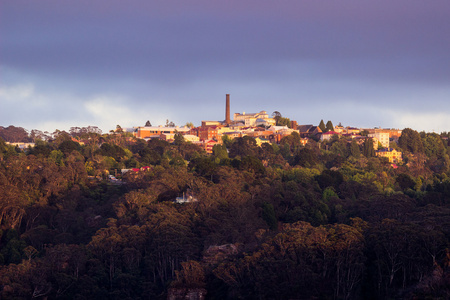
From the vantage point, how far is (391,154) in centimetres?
7200

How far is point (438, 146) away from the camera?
76625mm

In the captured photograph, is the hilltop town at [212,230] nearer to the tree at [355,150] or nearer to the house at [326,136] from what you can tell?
the tree at [355,150]

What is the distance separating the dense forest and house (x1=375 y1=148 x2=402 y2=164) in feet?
52.3

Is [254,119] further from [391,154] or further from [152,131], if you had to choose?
[391,154]

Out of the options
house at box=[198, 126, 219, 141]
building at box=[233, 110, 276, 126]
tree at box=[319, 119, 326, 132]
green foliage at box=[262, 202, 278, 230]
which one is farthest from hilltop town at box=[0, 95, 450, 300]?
building at box=[233, 110, 276, 126]

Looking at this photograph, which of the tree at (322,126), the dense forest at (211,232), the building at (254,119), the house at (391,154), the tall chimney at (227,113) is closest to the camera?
the dense forest at (211,232)

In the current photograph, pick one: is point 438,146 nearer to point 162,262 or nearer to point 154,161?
point 154,161

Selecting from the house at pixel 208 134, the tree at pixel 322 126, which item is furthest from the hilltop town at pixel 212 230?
the tree at pixel 322 126

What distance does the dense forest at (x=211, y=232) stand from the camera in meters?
23.1

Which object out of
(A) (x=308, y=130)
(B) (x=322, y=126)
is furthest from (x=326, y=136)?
(A) (x=308, y=130)

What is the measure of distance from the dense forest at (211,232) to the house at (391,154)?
1595 centimetres

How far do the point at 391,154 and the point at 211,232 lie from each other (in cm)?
4689

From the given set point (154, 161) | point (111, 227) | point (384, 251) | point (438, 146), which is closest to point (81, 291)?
point (111, 227)

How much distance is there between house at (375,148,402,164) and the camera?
71.2 metres
